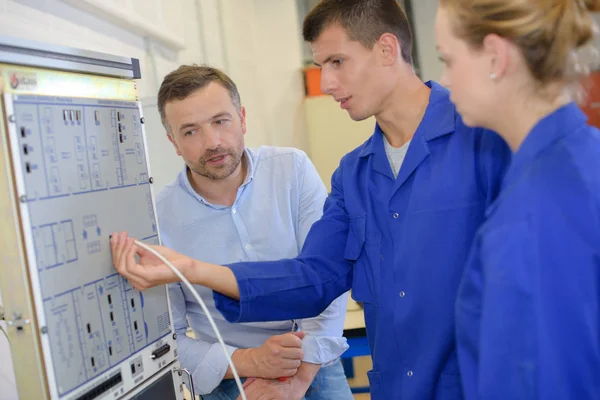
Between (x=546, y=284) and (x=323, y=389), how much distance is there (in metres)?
1.00

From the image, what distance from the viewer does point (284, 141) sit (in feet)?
16.5

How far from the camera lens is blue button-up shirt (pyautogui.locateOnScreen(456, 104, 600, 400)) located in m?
0.77

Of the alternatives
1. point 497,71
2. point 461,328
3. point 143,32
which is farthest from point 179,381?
point 143,32

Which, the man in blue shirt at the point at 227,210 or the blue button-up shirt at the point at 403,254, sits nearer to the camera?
the blue button-up shirt at the point at 403,254

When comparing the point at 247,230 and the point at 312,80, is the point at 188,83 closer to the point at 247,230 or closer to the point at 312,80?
the point at 247,230

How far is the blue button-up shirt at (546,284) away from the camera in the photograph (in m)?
0.77

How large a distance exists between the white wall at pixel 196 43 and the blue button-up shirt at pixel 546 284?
3.85 ft

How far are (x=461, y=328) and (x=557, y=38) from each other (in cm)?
46

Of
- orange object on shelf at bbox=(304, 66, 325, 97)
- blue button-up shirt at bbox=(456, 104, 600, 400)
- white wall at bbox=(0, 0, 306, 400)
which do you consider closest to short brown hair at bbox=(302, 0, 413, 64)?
blue button-up shirt at bbox=(456, 104, 600, 400)

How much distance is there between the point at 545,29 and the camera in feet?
2.82

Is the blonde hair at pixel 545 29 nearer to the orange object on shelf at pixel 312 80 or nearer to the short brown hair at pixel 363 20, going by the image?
the short brown hair at pixel 363 20

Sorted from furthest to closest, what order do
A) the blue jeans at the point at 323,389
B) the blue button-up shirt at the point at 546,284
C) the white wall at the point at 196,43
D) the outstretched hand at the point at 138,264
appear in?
1. the white wall at the point at 196,43
2. the blue jeans at the point at 323,389
3. the outstretched hand at the point at 138,264
4. the blue button-up shirt at the point at 546,284

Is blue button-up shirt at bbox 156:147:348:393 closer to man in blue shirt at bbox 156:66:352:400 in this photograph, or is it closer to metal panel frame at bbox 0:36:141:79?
man in blue shirt at bbox 156:66:352:400

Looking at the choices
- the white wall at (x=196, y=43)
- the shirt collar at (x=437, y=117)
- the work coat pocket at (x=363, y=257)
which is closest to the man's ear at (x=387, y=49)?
the shirt collar at (x=437, y=117)
